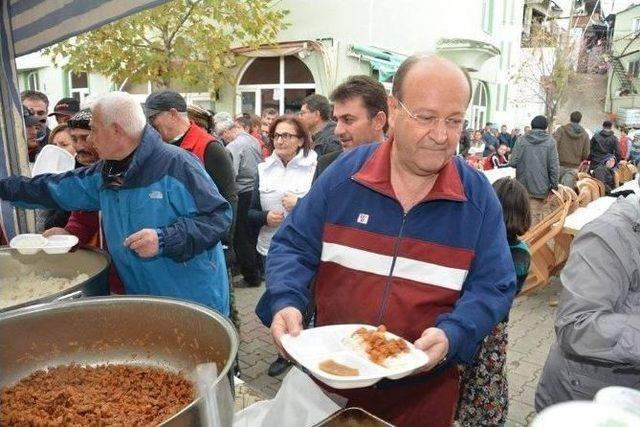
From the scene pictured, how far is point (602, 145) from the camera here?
998 cm

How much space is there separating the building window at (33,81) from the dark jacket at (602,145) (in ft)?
57.4

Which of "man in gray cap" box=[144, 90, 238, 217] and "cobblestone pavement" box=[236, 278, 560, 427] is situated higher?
"man in gray cap" box=[144, 90, 238, 217]

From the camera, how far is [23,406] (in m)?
1.18

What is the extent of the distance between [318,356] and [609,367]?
1.17 meters

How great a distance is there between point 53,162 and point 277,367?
212cm

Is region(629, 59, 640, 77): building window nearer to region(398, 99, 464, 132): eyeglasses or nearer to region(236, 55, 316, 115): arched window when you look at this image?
region(236, 55, 316, 115): arched window

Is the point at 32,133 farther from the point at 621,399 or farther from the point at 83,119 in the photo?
the point at 621,399

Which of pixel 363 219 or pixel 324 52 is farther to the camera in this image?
pixel 324 52

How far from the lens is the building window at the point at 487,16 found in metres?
19.2

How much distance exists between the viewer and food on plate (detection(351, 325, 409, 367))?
1.28m

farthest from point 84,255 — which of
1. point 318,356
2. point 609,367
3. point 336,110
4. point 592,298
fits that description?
point 609,367

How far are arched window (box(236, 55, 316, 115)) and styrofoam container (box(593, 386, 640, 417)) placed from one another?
39.5 feet

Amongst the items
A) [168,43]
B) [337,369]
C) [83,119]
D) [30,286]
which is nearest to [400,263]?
[337,369]

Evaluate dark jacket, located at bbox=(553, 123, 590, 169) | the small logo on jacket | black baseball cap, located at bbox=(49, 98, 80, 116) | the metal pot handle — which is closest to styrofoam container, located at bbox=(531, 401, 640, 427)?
the small logo on jacket
